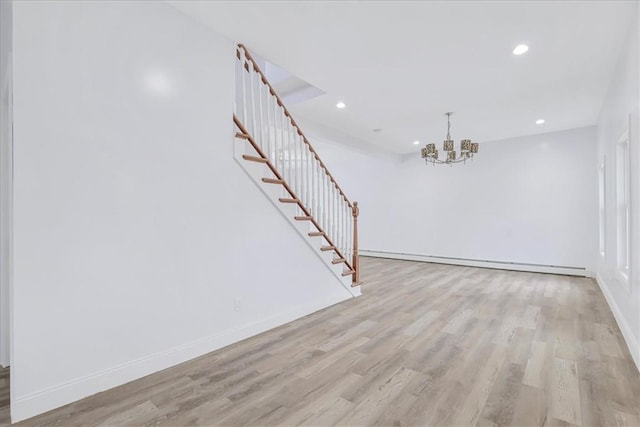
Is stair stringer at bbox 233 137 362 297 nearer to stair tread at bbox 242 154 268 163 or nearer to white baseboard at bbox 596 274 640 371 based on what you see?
stair tread at bbox 242 154 268 163

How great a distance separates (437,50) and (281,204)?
7.30ft

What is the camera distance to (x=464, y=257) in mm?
7395

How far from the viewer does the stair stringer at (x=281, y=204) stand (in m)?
3.05

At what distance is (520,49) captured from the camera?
121 inches

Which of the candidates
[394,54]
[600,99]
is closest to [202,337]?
[394,54]

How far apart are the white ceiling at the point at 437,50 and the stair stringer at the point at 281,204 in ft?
3.48

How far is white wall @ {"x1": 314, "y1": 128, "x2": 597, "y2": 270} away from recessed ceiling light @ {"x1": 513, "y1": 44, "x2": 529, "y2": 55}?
342 cm

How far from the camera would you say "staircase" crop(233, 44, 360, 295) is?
3.18 meters

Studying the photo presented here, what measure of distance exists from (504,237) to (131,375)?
7.11 meters

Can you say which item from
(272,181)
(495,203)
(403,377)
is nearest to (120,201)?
(272,181)

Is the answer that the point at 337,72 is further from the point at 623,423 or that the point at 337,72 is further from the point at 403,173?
the point at 403,173

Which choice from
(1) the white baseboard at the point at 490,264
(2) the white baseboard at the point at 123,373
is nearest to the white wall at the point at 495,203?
(1) the white baseboard at the point at 490,264

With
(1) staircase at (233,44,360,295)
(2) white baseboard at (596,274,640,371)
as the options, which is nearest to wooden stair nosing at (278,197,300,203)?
(1) staircase at (233,44,360,295)

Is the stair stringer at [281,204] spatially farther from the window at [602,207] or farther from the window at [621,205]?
the window at [602,207]
